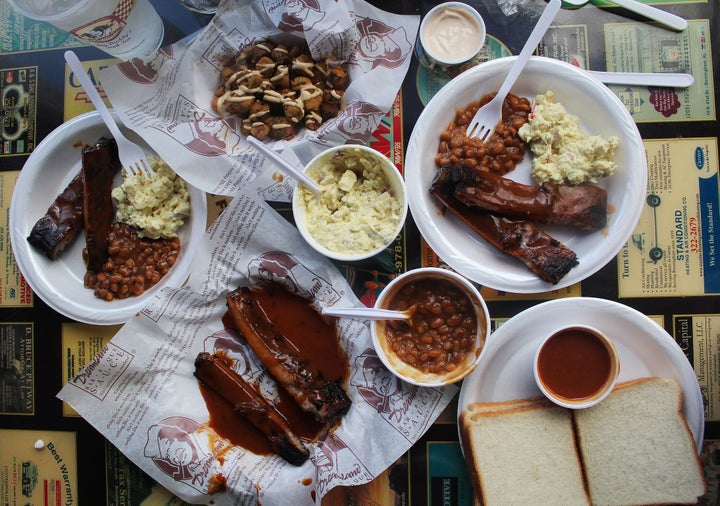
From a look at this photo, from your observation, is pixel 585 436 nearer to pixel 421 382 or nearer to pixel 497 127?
pixel 421 382

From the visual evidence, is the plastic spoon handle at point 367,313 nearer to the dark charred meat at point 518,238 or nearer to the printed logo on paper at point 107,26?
the dark charred meat at point 518,238

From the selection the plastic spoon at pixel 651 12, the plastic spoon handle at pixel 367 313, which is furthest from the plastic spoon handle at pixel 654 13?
the plastic spoon handle at pixel 367 313

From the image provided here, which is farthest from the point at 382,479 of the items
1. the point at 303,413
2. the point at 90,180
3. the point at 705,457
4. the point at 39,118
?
the point at 39,118

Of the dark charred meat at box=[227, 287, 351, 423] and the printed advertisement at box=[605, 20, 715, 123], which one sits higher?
the printed advertisement at box=[605, 20, 715, 123]

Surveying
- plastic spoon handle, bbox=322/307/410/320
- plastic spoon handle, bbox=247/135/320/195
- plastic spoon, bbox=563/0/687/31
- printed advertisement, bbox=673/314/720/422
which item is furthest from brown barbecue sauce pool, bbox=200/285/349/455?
plastic spoon, bbox=563/0/687/31

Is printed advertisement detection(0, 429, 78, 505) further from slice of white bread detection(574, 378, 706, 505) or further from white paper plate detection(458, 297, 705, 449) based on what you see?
slice of white bread detection(574, 378, 706, 505)

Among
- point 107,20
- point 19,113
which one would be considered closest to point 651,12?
point 107,20

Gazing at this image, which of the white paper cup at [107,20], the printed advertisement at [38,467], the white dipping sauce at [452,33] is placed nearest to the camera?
the white paper cup at [107,20]
